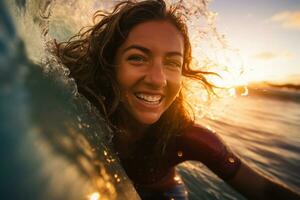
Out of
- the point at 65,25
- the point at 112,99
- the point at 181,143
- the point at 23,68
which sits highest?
the point at 65,25

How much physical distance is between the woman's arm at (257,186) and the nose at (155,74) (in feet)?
4.36

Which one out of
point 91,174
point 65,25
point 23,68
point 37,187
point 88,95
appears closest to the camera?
point 37,187

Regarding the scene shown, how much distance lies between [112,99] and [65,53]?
83 centimetres

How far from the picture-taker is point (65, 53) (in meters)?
3.19

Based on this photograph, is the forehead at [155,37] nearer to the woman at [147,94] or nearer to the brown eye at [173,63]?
the woman at [147,94]

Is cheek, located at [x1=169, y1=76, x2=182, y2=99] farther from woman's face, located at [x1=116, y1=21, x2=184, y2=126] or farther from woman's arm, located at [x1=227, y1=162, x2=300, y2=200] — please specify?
woman's arm, located at [x1=227, y1=162, x2=300, y2=200]

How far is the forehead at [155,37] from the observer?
8.57 feet

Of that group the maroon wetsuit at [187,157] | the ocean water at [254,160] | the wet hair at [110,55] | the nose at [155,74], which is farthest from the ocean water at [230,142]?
the maroon wetsuit at [187,157]

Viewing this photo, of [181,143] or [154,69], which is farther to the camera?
[181,143]

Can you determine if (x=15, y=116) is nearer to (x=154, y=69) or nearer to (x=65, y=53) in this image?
(x=154, y=69)

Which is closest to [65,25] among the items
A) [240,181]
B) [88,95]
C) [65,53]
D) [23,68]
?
[65,53]

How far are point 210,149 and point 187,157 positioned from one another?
0.99 feet

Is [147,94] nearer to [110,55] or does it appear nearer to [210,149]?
[110,55]

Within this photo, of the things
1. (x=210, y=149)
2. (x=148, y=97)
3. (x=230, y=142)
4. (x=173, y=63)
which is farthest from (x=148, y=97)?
(x=230, y=142)
